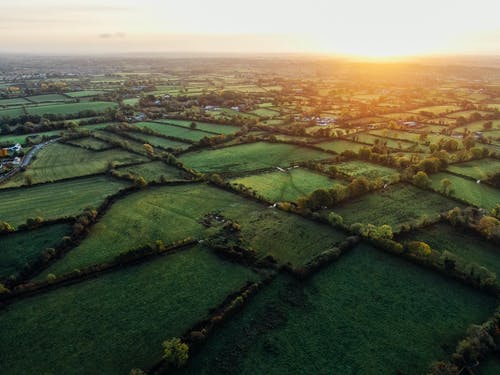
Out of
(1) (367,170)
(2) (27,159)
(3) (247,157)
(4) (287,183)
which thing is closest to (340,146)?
(1) (367,170)

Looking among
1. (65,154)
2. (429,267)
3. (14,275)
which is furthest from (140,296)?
(65,154)

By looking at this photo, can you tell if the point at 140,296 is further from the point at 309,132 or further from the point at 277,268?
the point at 309,132

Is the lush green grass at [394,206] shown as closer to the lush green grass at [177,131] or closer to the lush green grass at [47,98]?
the lush green grass at [177,131]

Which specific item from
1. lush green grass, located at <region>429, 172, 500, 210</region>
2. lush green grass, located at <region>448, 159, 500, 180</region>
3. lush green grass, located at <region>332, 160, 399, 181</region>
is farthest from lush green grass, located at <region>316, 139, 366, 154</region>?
lush green grass, located at <region>429, 172, 500, 210</region>

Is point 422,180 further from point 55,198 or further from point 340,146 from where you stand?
point 55,198

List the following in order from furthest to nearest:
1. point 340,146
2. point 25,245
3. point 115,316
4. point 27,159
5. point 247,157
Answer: point 340,146 < point 247,157 < point 27,159 < point 25,245 < point 115,316
